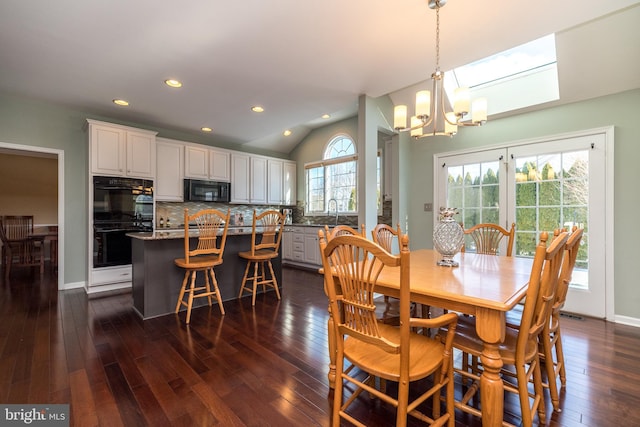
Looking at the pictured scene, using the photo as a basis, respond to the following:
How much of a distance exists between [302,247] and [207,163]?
94.4 inches

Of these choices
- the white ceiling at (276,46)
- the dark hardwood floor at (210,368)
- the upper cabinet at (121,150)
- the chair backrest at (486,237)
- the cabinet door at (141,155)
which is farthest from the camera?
the cabinet door at (141,155)

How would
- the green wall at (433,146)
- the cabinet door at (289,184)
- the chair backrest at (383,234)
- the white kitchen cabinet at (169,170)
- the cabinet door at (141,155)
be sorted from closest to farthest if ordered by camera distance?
the chair backrest at (383,234) < the green wall at (433,146) < the cabinet door at (141,155) < the white kitchen cabinet at (169,170) < the cabinet door at (289,184)

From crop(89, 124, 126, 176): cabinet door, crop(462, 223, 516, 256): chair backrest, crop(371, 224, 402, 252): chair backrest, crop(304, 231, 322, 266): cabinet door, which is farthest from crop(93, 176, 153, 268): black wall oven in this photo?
crop(462, 223, 516, 256): chair backrest

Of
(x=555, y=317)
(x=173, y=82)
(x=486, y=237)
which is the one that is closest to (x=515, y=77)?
(x=486, y=237)

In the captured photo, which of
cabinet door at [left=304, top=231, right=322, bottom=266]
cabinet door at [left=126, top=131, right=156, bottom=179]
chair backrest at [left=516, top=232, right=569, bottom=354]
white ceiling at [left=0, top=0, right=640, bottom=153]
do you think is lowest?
cabinet door at [left=304, top=231, right=322, bottom=266]

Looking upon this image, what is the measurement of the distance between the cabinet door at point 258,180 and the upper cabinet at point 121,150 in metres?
1.95

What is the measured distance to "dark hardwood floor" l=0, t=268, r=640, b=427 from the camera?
4.99 ft

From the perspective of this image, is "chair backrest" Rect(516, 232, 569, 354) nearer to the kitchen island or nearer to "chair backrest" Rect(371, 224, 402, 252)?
"chair backrest" Rect(371, 224, 402, 252)

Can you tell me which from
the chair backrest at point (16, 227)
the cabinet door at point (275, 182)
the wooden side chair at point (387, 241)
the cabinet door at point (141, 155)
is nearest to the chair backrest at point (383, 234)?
the wooden side chair at point (387, 241)

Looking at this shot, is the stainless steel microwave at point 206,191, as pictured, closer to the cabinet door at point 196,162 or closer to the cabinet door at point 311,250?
the cabinet door at point 196,162

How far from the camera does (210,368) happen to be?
1.96m

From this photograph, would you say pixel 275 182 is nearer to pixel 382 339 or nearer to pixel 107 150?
pixel 107 150

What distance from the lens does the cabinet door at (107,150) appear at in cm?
382

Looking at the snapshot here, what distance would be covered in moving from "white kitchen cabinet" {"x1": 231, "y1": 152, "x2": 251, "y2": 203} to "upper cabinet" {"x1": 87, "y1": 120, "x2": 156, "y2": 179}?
153cm
